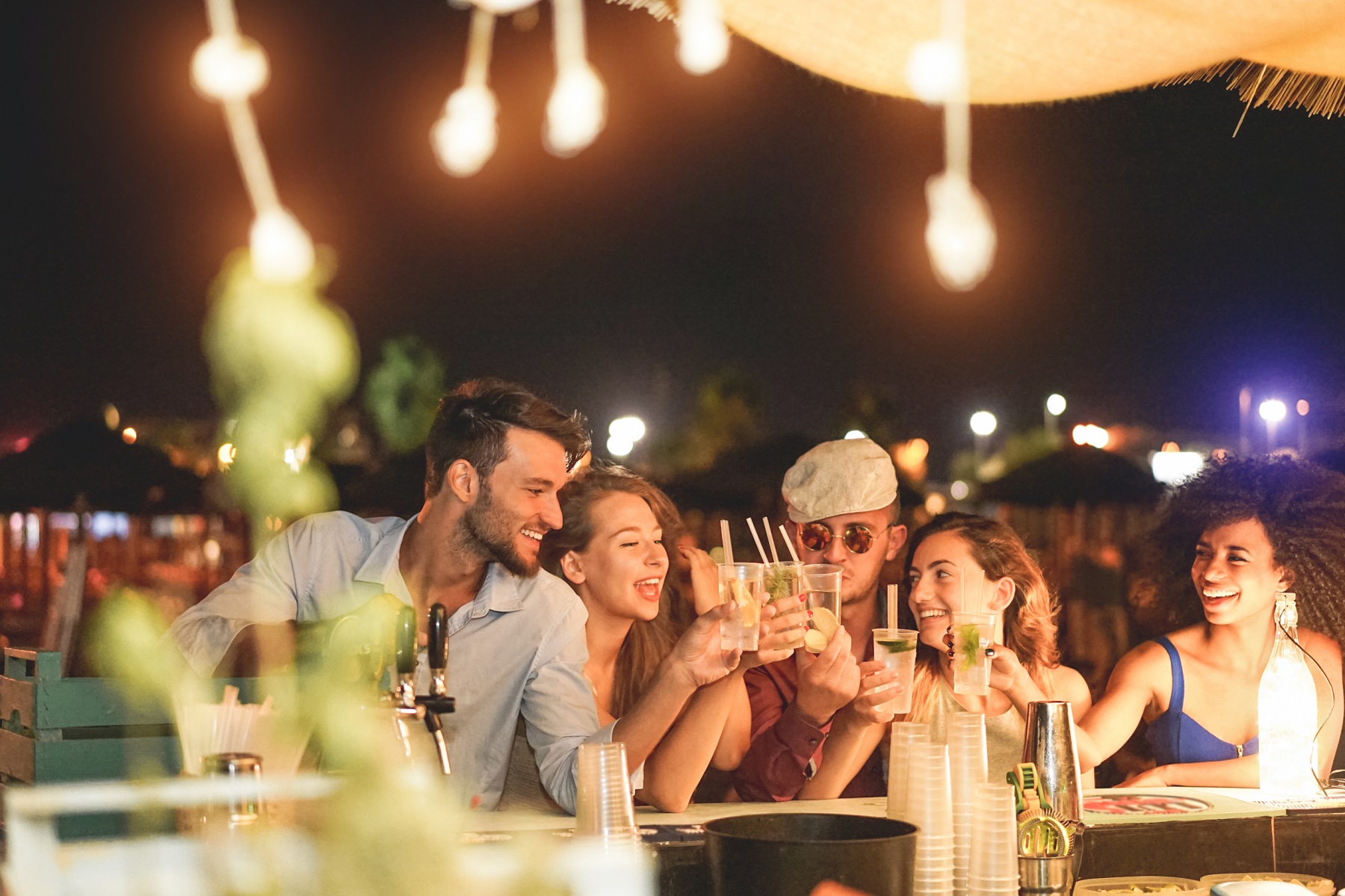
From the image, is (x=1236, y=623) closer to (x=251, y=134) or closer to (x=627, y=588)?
(x=627, y=588)

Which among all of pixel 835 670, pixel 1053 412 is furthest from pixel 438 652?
pixel 1053 412

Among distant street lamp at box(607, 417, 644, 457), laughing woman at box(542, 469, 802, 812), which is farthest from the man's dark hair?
distant street lamp at box(607, 417, 644, 457)

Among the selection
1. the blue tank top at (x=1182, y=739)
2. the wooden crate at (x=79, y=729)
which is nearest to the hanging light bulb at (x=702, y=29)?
the wooden crate at (x=79, y=729)

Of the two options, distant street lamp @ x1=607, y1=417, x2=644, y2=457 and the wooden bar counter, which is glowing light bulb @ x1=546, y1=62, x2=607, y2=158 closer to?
distant street lamp @ x1=607, y1=417, x2=644, y2=457

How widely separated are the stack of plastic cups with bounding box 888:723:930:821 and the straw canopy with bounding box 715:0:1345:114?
3.85 feet

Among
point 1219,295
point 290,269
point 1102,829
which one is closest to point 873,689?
point 1102,829

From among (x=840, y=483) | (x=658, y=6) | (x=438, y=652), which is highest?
(x=658, y=6)

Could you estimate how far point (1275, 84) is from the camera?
260 centimetres

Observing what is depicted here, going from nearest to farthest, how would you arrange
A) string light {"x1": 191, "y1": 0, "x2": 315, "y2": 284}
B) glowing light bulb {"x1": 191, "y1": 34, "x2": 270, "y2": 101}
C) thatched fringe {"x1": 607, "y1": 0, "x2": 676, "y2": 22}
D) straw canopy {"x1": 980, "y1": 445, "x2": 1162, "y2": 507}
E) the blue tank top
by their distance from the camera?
thatched fringe {"x1": 607, "y1": 0, "x2": 676, "y2": 22} < the blue tank top < glowing light bulb {"x1": 191, "y1": 34, "x2": 270, "y2": 101} < string light {"x1": 191, "y1": 0, "x2": 315, "y2": 284} < straw canopy {"x1": 980, "y1": 445, "x2": 1162, "y2": 507}

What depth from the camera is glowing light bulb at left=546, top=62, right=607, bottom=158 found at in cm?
666

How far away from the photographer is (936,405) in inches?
1027

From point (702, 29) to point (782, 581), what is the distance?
1.05m

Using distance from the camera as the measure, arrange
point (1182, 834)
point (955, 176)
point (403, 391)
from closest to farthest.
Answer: point (1182, 834), point (955, 176), point (403, 391)

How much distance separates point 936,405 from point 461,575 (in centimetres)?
2388
